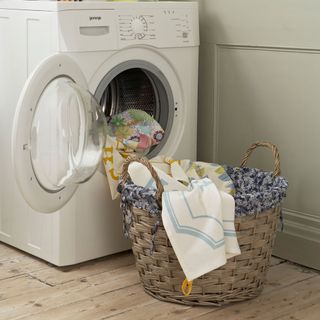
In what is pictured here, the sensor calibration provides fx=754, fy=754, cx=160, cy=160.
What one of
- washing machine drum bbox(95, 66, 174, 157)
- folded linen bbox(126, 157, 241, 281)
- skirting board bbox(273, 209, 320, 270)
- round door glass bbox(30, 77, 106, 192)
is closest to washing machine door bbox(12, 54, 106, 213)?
round door glass bbox(30, 77, 106, 192)

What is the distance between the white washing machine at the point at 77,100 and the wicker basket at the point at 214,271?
0.25 metres

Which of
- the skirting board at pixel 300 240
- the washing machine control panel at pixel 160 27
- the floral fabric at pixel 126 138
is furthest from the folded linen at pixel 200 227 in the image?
the washing machine control panel at pixel 160 27

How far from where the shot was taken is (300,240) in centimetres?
271

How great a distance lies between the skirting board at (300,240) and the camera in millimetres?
2656

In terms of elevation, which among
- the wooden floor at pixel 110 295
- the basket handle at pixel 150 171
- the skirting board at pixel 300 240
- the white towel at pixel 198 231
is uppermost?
the basket handle at pixel 150 171

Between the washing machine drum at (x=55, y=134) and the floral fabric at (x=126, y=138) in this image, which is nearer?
the washing machine drum at (x=55, y=134)

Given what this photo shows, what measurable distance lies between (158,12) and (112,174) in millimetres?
615

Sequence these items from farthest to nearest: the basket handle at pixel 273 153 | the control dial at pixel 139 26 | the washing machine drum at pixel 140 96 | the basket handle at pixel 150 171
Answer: the washing machine drum at pixel 140 96
the control dial at pixel 139 26
the basket handle at pixel 273 153
the basket handle at pixel 150 171

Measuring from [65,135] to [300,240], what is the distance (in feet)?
3.21

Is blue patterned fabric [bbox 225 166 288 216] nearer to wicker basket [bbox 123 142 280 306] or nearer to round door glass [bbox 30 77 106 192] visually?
wicker basket [bbox 123 142 280 306]

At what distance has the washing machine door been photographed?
2.10 meters

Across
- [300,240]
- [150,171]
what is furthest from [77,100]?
[300,240]

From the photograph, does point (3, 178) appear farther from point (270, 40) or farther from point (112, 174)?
point (270, 40)

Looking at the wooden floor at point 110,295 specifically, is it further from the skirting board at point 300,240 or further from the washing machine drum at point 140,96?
the washing machine drum at point 140,96
